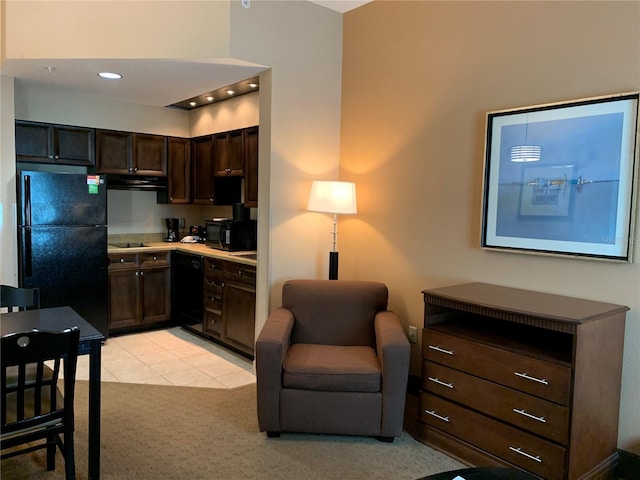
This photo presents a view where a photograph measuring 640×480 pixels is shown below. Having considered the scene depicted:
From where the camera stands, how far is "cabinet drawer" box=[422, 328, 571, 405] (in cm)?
212

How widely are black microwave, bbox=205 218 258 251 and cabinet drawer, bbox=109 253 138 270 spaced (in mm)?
832

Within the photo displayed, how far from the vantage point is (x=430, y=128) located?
3264 mm

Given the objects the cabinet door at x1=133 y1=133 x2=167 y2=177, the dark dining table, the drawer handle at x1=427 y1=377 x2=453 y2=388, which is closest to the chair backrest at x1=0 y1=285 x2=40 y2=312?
the dark dining table

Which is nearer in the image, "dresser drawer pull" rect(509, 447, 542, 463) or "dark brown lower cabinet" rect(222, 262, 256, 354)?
"dresser drawer pull" rect(509, 447, 542, 463)

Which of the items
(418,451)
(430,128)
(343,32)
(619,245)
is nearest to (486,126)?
(430,128)

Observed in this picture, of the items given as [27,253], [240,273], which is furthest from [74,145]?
[240,273]

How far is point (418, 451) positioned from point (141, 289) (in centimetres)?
332

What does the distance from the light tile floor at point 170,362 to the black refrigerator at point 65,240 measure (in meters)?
0.43

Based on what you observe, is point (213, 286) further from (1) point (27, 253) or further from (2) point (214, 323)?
(1) point (27, 253)

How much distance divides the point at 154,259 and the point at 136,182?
2.87 ft

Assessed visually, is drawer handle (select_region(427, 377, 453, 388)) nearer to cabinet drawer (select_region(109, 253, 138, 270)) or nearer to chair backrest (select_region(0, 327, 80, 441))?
chair backrest (select_region(0, 327, 80, 441))

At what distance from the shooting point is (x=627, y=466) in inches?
93.7

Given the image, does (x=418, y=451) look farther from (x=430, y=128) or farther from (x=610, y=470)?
(x=430, y=128)

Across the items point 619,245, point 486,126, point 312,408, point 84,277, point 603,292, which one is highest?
point 486,126
